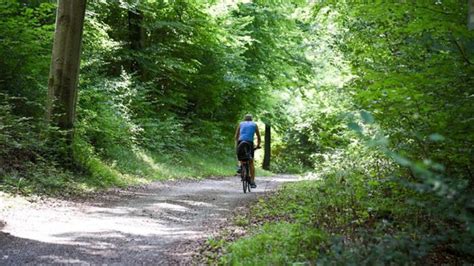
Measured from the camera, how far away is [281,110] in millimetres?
31391

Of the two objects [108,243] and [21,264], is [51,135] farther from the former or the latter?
[21,264]

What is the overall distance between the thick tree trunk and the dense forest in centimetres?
8

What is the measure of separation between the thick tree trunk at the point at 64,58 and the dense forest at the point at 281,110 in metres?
0.08

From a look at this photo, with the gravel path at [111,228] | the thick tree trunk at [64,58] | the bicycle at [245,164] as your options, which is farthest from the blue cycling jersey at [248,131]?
the thick tree trunk at [64,58]

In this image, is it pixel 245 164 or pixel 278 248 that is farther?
pixel 245 164

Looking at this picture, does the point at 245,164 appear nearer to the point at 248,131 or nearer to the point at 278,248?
the point at 248,131

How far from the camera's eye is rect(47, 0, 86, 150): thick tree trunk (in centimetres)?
1193

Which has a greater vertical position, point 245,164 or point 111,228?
point 245,164

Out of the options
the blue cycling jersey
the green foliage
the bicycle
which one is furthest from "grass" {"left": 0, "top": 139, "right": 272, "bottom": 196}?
the green foliage

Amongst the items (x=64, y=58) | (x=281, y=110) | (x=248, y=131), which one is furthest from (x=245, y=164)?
(x=281, y=110)

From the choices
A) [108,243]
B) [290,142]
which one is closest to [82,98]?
[108,243]

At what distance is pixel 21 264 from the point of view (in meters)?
5.67

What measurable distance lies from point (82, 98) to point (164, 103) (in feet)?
25.9

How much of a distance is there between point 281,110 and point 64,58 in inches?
811
